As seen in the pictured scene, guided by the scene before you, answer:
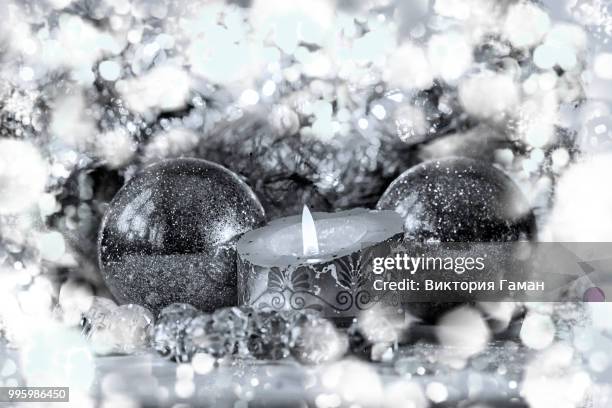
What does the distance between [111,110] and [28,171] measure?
13 cm

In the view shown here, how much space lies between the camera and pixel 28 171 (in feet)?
3.53

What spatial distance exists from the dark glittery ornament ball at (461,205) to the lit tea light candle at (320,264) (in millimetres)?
83

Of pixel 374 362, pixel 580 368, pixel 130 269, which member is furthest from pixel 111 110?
pixel 580 368

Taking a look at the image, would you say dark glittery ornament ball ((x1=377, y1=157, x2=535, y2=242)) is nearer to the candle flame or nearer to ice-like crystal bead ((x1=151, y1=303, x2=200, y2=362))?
the candle flame

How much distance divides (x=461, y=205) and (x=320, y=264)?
0.74 ft

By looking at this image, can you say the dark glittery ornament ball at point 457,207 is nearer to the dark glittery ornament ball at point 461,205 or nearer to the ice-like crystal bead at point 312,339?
the dark glittery ornament ball at point 461,205

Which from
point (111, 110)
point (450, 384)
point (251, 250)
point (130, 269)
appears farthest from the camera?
point (111, 110)

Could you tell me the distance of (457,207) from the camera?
930mm

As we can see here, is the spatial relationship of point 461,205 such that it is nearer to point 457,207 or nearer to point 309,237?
point 457,207

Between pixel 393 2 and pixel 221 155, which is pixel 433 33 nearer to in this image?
pixel 393 2

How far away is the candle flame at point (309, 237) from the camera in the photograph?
81cm

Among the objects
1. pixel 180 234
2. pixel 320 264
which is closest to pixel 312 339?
pixel 320 264

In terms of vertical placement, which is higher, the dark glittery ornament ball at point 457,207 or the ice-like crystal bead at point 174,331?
the dark glittery ornament ball at point 457,207

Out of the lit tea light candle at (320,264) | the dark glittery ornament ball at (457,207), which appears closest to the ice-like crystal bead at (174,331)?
the lit tea light candle at (320,264)
